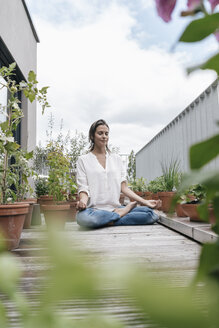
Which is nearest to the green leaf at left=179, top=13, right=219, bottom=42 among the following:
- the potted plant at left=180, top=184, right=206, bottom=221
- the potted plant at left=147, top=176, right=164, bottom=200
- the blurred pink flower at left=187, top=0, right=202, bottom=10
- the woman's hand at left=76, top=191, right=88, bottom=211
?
the blurred pink flower at left=187, top=0, right=202, bottom=10

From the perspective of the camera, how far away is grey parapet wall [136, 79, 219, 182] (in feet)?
A: 14.0

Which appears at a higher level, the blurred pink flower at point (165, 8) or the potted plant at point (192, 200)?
the blurred pink flower at point (165, 8)

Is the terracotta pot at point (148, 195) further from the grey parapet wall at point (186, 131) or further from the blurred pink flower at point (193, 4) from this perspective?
the blurred pink flower at point (193, 4)

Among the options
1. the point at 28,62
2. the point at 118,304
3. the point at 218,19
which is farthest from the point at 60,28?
the point at 218,19

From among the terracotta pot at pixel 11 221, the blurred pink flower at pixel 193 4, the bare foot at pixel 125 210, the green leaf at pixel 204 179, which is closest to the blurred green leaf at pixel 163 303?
the green leaf at pixel 204 179

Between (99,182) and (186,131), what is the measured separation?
2684mm

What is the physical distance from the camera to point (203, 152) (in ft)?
0.58

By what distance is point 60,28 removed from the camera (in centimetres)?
438

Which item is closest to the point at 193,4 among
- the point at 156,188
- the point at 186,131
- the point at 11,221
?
the point at 11,221

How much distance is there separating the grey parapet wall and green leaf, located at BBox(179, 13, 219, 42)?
2.31 meters

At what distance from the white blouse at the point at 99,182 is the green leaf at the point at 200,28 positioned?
127 inches

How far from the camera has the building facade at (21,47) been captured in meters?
4.12

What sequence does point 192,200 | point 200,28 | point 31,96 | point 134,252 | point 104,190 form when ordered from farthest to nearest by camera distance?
point 104,190 < point 192,200 < point 31,96 < point 134,252 < point 200,28

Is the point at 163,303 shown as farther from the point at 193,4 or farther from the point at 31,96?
the point at 31,96
